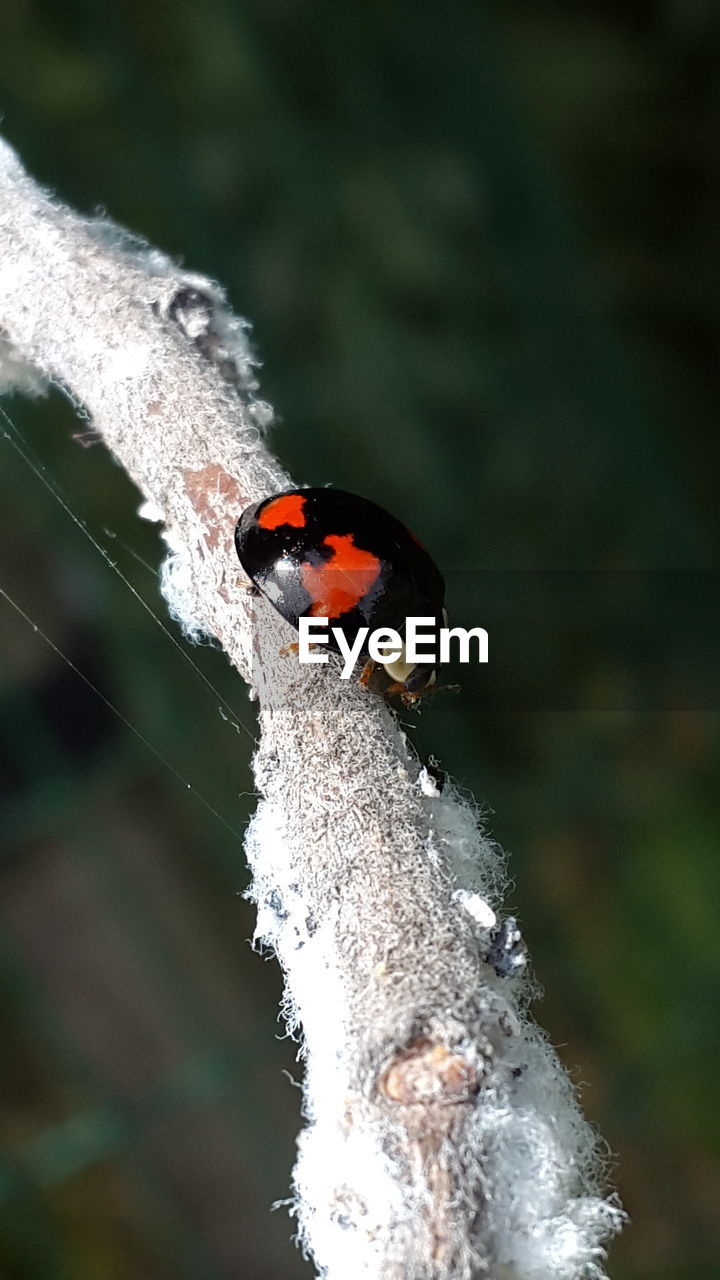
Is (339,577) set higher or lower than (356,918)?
higher

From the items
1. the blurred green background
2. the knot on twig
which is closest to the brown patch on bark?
the knot on twig

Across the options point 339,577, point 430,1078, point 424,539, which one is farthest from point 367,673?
point 424,539

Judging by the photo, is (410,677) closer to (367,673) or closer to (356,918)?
(367,673)

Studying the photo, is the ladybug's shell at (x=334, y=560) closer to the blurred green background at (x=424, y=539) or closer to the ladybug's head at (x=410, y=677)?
the ladybug's head at (x=410, y=677)

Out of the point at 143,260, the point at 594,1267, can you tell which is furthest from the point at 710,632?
the point at 594,1267

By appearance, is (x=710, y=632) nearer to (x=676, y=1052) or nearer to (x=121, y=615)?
(x=676, y=1052)

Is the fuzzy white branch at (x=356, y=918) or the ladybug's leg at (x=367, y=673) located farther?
the ladybug's leg at (x=367, y=673)

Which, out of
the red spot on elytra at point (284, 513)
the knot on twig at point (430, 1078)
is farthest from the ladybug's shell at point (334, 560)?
the knot on twig at point (430, 1078)
